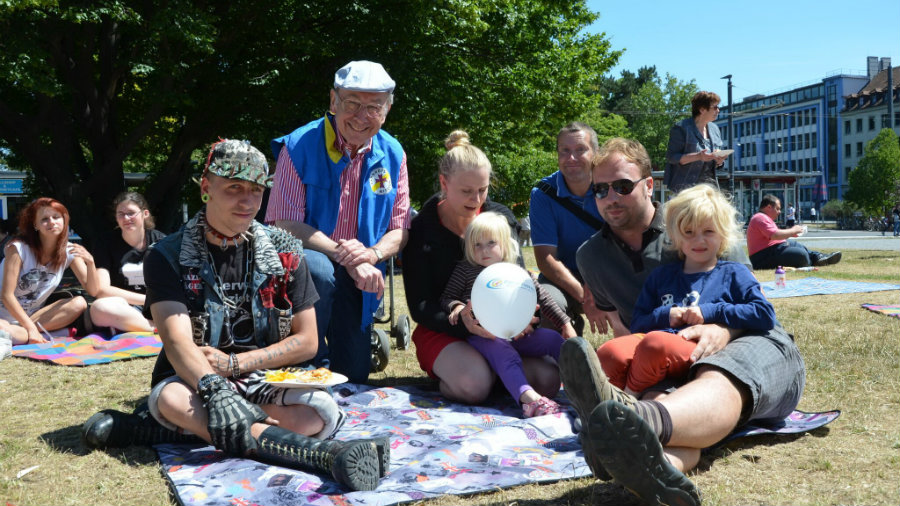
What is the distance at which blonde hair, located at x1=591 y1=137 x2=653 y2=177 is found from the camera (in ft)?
11.5

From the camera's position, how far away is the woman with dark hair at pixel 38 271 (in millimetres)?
6090

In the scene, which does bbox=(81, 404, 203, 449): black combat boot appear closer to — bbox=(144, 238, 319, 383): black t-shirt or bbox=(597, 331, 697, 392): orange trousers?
bbox=(144, 238, 319, 383): black t-shirt

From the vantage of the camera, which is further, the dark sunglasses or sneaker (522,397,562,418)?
sneaker (522,397,562,418)

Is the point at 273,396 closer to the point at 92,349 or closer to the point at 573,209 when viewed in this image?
Result: the point at 573,209

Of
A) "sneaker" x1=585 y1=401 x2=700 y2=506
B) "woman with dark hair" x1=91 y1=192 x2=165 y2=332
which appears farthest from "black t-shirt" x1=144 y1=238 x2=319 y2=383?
"woman with dark hair" x1=91 y1=192 x2=165 y2=332

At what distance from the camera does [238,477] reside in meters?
2.79

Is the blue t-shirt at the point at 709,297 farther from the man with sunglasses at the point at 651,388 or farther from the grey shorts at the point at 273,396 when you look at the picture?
the grey shorts at the point at 273,396

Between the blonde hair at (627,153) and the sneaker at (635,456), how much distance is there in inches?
64.1

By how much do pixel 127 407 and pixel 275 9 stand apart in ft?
35.7

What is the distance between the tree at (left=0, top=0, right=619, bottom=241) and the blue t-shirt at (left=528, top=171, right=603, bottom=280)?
329 inches

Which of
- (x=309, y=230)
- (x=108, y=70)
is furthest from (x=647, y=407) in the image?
(x=108, y=70)

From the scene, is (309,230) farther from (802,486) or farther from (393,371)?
(802,486)

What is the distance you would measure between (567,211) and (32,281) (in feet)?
14.9

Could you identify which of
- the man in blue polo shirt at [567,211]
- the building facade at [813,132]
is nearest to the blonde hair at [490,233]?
the man in blue polo shirt at [567,211]
